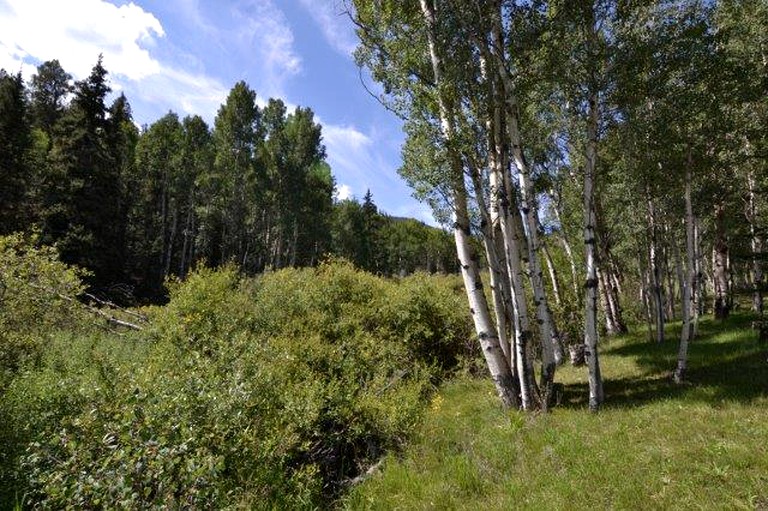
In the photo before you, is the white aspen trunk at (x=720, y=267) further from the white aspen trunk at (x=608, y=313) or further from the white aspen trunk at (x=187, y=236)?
the white aspen trunk at (x=187, y=236)

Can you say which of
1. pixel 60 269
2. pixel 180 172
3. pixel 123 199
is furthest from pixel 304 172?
pixel 60 269

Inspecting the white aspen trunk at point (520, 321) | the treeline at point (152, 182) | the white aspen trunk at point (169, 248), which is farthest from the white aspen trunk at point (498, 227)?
the white aspen trunk at point (169, 248)

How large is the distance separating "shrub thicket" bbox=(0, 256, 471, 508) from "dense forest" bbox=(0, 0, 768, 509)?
57 millimetres

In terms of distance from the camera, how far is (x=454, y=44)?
11.0m

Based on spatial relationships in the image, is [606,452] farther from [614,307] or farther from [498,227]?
[614,307]

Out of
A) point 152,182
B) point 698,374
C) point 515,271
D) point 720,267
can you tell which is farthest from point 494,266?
point 152,182

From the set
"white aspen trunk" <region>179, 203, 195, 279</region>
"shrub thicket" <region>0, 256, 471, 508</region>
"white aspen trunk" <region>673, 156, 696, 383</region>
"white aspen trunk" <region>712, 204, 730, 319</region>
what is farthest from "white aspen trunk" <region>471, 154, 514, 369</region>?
"white aspen trunk" <region>179, 203, 195, 279</region>

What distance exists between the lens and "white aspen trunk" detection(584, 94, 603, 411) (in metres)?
9.42

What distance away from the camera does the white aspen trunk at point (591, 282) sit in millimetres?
9422

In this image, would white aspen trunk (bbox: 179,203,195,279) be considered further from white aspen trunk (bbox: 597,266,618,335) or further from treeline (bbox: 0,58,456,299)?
white aspen trunk (bbox: 597,266,618,335)

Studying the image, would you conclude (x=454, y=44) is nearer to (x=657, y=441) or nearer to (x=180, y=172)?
(x=657, y=441)

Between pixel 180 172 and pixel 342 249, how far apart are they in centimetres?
2317

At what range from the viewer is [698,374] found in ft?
35.9

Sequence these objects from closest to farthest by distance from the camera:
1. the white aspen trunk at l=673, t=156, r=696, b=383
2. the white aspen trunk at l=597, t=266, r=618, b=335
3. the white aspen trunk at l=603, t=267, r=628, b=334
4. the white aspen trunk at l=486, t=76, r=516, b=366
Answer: the white aspen trunk at l=673, t=156, r=696, b=383, the white aspen trunk at l=486, t=76, r=516, b=366, the white aspen trunk at l=603, t=267, r=628, b=334, the white aspen trunk at l=597, t=266, r=618, b=335
